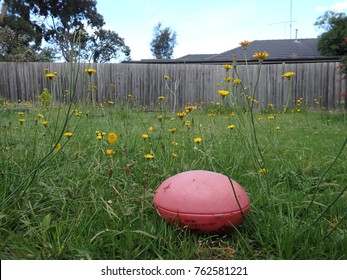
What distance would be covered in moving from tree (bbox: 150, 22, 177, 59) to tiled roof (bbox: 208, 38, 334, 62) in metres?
32.6

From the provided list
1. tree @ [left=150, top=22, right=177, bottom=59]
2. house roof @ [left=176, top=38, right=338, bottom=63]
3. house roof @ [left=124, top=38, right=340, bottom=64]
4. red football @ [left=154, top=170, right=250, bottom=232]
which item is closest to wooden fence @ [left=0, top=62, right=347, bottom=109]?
house roof @ [left=124, top=38, right=340, bottom=64]

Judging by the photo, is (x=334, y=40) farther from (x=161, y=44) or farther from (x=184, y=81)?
(x=161, y=44)

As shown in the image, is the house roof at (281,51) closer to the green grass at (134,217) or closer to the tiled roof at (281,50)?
the tiled roof at (281,50)

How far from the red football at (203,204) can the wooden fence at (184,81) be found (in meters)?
9.77

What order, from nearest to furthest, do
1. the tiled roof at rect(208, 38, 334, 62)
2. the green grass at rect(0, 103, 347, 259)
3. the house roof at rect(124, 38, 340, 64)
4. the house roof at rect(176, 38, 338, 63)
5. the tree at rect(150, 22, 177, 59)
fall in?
the green grass at rect(0, 103, 347, 259) → the house roof at rect(124, 38, 340, 64) → the house roof at rect(176, 38, 338, 63) → the tiled roof at rect(208, 38, 334, 62) → the tree at rect(150, 22, 177, 59)

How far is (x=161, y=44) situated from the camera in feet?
182

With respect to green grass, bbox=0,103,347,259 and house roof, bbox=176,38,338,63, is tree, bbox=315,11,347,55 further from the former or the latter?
green grass, bbox=0,103,347,259

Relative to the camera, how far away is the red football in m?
1.28

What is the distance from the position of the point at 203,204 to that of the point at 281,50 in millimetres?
24213

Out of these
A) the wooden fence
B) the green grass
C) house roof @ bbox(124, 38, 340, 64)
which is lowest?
the green grass

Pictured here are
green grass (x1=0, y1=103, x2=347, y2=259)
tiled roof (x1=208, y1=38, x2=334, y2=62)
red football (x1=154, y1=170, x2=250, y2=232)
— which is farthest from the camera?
tiled roof (x1=208, y1=38, x2=334, y2=62)
